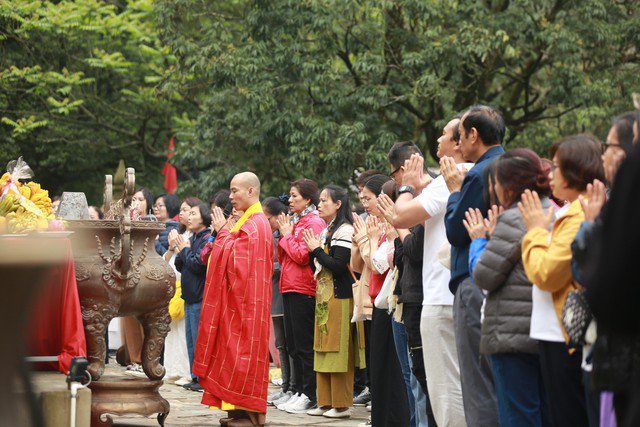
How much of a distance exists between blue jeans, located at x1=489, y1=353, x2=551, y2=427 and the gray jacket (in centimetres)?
7

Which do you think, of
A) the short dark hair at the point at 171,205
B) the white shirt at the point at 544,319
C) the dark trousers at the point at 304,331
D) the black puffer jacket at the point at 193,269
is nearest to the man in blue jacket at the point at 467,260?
the white shirt at the point at 544,319

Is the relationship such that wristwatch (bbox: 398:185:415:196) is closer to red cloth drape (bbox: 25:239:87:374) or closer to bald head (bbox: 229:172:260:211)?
red cloth drape (bbox: 25:239:87:374)

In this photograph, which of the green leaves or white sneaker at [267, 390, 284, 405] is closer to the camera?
white sneaker at [267, 390, 284, 405]

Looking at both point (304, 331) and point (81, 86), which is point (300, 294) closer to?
point (304, 331)

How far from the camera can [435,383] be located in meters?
5.53

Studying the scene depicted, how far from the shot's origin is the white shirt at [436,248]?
5535 millimetres

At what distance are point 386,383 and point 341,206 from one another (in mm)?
2032

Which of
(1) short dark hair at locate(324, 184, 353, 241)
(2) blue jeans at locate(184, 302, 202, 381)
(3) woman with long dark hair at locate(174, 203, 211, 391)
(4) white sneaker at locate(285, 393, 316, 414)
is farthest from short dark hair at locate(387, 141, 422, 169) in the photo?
(2) blue jeans at locate(184, 302, 202, 381)

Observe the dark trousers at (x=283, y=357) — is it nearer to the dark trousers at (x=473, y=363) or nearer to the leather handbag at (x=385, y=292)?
the leather handbag at (x=385, y=292)

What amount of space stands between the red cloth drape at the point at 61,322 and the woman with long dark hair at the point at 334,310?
7.64 ft

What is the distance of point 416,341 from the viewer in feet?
19.5

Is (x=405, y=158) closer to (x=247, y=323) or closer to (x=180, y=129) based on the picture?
(x=247, y=323)

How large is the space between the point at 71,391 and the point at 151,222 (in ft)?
6.10

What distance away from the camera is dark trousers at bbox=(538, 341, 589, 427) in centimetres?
420
